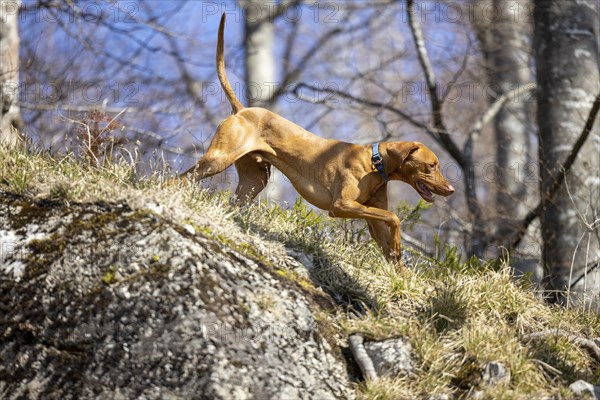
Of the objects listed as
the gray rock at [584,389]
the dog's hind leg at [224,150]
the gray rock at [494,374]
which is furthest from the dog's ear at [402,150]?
the gray rock at [584,389]

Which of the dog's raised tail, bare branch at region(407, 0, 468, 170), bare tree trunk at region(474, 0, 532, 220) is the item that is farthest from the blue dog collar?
bare tree trunk at region(474, 0, 532, 220)

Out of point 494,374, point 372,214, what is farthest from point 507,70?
point 494,374

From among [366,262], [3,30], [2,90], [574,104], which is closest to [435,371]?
[366,262]

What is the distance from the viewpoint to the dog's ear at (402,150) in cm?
542

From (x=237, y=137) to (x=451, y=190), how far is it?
1.51 m

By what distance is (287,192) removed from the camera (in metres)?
16.1

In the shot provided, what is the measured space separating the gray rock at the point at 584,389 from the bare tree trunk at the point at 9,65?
5737 mm

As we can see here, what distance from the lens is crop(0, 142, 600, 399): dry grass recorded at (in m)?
4.60

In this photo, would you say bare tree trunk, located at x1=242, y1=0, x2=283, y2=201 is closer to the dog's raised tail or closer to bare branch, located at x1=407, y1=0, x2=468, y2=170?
bare branch, located at x1=407, y1=0, x2=468, y2=170

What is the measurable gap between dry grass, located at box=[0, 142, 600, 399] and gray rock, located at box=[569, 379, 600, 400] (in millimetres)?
60

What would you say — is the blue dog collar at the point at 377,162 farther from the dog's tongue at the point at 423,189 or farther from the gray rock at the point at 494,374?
the gray rock at the point at 494,374

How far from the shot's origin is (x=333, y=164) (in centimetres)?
556

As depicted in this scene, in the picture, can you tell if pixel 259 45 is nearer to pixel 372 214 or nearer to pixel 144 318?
pixel 372 214

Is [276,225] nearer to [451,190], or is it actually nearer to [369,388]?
[451,190]
